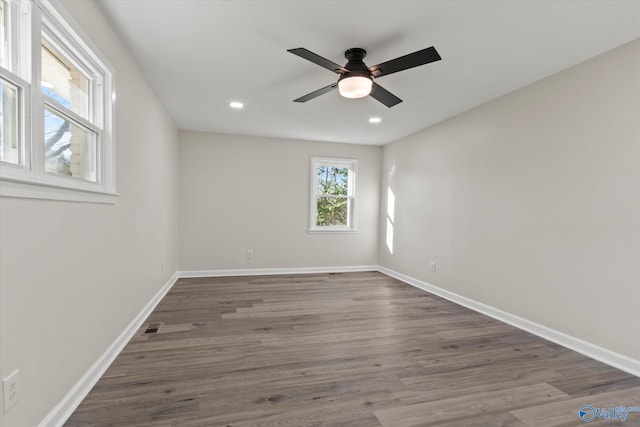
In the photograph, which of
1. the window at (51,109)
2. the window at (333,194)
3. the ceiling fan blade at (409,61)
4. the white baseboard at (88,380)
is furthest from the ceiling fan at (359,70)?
the window at (333,194)

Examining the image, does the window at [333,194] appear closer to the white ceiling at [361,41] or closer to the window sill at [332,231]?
the window sill at [332,231]

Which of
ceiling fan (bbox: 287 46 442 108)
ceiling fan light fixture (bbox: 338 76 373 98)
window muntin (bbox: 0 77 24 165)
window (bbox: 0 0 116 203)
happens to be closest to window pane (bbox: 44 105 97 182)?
window (bbox: 0 0 116 203)

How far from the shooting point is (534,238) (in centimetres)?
289

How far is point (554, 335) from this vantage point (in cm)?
267

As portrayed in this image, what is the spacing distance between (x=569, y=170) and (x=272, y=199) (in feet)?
12.9

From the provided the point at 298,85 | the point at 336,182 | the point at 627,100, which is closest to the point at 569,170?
the point at 627,100

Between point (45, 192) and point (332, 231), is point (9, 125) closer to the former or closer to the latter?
point (45, 192)

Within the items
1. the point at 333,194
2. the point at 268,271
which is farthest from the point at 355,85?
the point at 268,271

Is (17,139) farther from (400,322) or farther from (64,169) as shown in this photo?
(400,322)

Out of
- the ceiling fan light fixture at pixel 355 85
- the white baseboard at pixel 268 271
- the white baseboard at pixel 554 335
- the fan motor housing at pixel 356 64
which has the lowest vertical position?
the white baseboard at pixel 268 271

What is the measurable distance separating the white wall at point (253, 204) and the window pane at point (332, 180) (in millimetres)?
242

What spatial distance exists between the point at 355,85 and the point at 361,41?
30cm

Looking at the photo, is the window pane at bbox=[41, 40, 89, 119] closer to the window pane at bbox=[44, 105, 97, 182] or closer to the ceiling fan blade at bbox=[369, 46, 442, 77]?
the window pane at bbox=[44, 105, 97, 182]

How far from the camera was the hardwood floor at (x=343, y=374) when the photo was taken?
1648 mm
